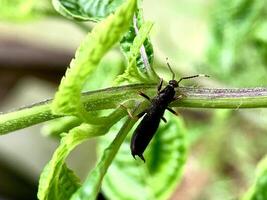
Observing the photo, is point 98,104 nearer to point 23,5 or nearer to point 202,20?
point 23,5

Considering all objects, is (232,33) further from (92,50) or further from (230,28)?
(92,50)

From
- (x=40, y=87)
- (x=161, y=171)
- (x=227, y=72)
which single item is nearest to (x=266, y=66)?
(x=227, y=72)

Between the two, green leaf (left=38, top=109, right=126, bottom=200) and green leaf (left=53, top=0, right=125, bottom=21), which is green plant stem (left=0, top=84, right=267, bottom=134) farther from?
green leaf (left=53, top=0, right=125, bottom=21)

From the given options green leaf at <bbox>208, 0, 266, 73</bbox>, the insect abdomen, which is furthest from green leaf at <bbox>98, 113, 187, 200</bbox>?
green leaf at <bbox>208, 0, 266, 73</bbox>

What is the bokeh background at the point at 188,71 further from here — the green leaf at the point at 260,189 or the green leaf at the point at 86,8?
the green leaf at the point at 86,8

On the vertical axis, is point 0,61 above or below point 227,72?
below

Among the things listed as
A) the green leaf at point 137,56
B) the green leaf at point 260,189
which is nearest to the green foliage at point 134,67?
the green leaf at point 137,56

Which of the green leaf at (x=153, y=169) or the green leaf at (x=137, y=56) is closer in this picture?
the green leaf at (x=137, y=56)
